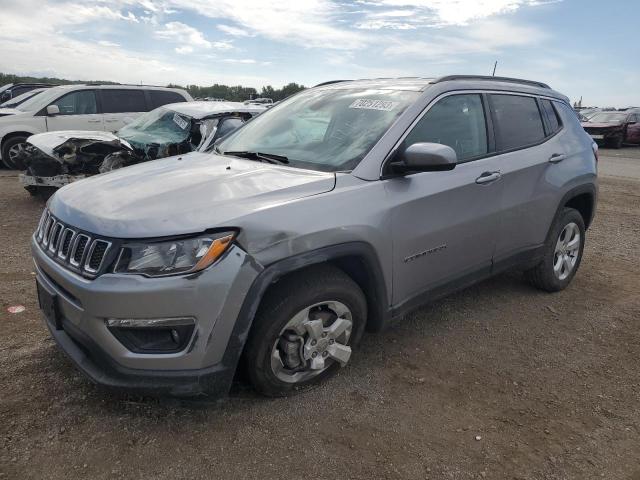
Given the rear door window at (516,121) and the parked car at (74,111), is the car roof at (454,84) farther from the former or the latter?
the parked car at (74,111)

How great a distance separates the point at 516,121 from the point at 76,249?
323cm

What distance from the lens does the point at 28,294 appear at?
4168mm

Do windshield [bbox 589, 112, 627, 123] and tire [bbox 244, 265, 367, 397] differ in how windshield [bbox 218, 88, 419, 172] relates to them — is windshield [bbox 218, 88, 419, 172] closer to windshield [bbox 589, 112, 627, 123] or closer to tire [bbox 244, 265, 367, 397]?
tire [bbox 244, 265, 367, 397]

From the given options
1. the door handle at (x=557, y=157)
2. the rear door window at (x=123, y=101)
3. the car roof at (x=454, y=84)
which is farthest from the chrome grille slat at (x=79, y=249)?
the rear door window at (x=123, y=101)

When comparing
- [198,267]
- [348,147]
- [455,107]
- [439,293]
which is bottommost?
[439,293]

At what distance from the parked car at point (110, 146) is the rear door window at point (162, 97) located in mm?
3417

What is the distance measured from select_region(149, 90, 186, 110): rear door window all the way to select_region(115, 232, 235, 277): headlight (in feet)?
32.5

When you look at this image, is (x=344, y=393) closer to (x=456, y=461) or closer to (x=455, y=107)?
(x=456, y=461)

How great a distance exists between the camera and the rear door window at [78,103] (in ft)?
34.6

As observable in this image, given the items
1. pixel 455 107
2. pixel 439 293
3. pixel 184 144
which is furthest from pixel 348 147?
pixel 184 144

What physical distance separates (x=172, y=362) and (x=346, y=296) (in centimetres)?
97

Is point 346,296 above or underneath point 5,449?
above

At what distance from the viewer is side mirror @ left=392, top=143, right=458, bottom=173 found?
2756 millimetres

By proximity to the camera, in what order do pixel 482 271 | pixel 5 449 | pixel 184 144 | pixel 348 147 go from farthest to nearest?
pixel 184 144, pixel 482 271, pixel 348 147, pixel 5 449
